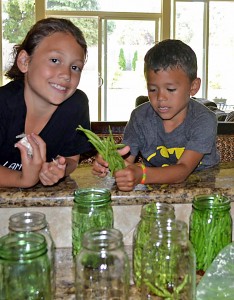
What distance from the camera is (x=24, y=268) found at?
0.78 m

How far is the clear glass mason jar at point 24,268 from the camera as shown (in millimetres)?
762

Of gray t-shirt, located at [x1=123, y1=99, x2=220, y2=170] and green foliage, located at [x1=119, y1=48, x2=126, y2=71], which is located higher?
green foliage, located at [x1=119, y1=48, x2=126, y2=71]

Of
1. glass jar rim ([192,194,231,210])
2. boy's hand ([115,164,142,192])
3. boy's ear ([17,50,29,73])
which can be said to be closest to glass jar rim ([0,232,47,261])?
glass jar rim ([192,194,231,210])

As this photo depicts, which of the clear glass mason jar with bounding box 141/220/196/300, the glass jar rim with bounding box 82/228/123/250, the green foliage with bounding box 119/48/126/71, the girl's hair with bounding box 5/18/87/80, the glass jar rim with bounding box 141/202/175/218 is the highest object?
the green foliage with bounding box 119/48/126/71

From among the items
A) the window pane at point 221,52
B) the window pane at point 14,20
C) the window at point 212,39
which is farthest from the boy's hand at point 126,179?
the window pane at point 221,52

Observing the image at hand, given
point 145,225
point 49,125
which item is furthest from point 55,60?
point 145,225

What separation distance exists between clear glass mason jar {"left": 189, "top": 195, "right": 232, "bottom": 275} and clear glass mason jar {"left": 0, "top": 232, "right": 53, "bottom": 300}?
1.11 ft

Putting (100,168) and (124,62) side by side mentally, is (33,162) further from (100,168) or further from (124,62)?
(124,62)

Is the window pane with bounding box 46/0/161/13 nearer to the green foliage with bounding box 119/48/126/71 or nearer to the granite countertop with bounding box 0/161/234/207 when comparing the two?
the green foliage with bounding box 119/48/126/71

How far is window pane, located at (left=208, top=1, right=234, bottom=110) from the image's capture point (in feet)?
31.3

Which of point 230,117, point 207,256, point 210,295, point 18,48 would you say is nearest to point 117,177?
point 207,256

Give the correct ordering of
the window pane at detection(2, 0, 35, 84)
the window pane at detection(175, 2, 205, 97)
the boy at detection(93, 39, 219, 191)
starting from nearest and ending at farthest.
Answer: the boy at detection(93, 39, 219, 191) → the window pane at detection(2, 0, 35, 84) → the window pane at detection(175, 2, 205, 97)

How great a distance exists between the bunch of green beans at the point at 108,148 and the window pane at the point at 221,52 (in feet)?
28.0

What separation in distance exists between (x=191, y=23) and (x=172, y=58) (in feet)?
26.6
